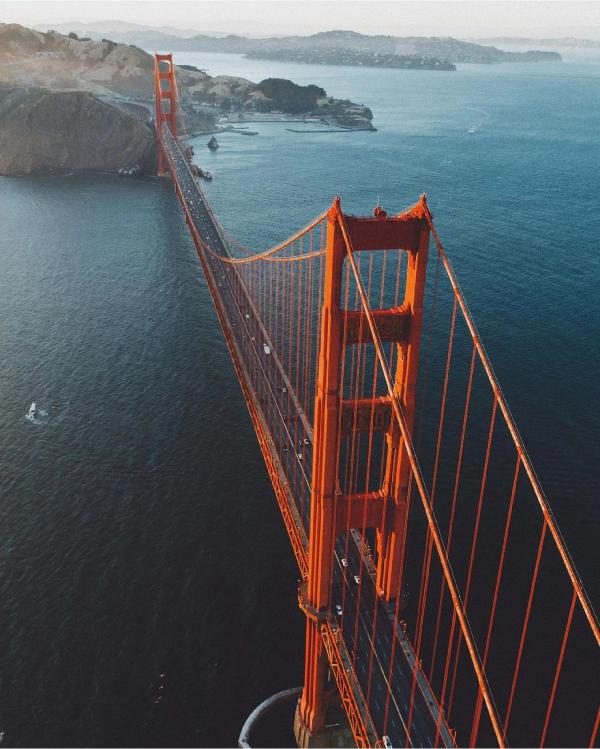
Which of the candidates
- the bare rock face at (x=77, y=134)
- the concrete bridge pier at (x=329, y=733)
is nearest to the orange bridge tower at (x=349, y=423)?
the concrete bridge pier at (x=329, y=733)

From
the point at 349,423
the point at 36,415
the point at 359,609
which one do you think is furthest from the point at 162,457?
the point at 349,423

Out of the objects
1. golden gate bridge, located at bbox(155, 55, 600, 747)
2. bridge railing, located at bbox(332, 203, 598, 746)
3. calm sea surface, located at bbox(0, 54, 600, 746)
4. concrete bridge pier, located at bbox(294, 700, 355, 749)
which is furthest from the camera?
calm sea surface, located at bbox(0, 54, 600, 746)

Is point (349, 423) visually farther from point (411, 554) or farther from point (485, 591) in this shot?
point (411, 554)

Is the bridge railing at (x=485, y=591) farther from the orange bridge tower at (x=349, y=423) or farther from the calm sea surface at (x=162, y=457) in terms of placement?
the calm sea surface at (x=162, y=457)

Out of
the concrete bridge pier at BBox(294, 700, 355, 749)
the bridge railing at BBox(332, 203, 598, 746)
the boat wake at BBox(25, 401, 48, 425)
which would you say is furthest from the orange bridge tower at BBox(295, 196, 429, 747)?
the boat wake at BBox(25, 401, 48, 425)

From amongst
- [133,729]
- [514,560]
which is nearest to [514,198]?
[514,560]

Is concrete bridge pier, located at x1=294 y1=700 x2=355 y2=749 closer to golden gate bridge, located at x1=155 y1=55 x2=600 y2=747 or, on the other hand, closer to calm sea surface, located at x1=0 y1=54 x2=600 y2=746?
golden gate bridge, located at x1=155 y1=55 x2=600 y2=747

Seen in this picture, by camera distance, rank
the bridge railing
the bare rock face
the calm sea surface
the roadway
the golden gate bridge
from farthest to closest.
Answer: the bare rock face, the calm sea surface, the bridge railing, the roadway, the golden gate bridge
